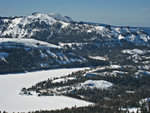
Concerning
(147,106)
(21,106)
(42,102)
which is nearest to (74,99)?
(42,102)

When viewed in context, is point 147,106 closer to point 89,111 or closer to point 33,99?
point 89,111

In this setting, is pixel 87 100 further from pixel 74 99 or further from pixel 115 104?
pixel 115 104

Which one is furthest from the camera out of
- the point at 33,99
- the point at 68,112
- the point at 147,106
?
the point at 33,99

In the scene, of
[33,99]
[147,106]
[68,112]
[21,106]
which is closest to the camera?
[68,112]

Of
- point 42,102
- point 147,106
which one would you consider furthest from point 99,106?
point 42,102

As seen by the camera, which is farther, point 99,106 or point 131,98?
point 131,98

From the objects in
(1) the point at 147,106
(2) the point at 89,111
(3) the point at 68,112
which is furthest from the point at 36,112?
(1) the point at 147,106

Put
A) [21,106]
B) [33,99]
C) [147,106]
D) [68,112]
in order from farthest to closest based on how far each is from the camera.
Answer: [33,99] → [21,106] → [147,106] → [68,112]

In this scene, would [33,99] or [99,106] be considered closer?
[99,106]
